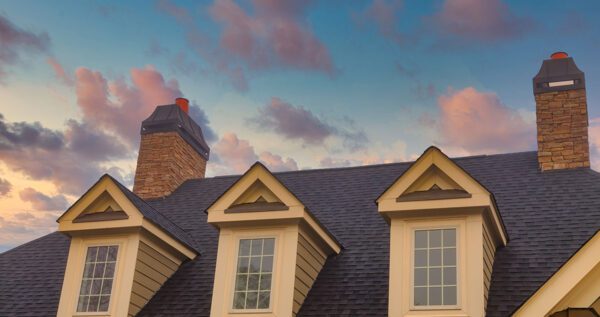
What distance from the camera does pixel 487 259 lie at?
11.5 m

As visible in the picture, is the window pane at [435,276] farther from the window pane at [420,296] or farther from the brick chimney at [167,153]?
the brick chimney at [167,153]

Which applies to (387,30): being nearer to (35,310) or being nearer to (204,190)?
(204,190)

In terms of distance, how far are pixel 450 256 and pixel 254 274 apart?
3.54m

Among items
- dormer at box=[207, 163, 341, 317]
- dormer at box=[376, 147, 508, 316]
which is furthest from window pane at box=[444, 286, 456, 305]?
dormer at box=[207, 163, 341, 317]

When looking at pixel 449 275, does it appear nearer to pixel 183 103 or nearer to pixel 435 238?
pixel 435 238

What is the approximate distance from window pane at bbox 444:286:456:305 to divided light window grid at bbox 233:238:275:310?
10.2 ft

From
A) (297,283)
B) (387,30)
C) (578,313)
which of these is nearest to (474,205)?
(578,313)

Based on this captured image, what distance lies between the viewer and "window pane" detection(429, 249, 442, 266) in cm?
1098

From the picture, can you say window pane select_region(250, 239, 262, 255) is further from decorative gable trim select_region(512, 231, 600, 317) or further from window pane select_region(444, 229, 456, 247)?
decorative gable trim select_region(512, 231, 600, 317)

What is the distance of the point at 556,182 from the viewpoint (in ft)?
49.0

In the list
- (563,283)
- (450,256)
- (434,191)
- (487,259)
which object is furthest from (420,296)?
(563,283)

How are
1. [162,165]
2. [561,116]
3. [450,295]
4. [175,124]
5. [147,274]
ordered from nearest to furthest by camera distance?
[450,295] → [147,274] → [561,116] → [162,165] → [175,124]

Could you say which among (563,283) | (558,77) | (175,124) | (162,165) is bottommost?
(563,283)

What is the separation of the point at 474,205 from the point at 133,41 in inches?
421
